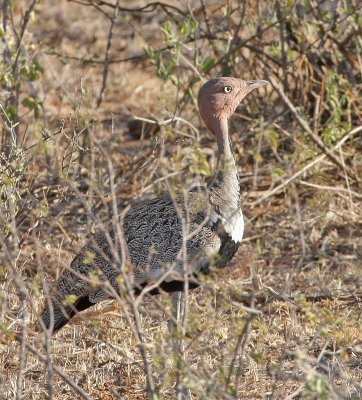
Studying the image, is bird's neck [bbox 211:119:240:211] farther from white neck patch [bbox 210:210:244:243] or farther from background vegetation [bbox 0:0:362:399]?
background vegetation [bbox 0:0:362:399]

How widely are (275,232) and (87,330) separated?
1.86 metres

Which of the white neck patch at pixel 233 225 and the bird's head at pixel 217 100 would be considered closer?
the white neck patch at pixel 233 225

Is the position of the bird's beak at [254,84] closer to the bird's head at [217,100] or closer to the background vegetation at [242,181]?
the bird's head at [217,100]

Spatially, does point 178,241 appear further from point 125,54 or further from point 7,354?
point 125,54

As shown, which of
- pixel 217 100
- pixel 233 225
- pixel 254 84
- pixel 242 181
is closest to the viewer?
pixel 233 225

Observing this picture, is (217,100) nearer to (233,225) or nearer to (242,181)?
(233,225)

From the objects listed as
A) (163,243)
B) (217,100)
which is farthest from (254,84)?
(163,243)

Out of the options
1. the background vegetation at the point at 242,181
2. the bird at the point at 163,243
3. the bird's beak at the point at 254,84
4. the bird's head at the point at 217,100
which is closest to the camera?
the bird at the point at 163,243

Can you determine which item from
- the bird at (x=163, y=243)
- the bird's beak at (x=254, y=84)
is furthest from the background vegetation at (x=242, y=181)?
the bird's beak at (x=254, y=84)

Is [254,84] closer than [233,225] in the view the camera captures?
No

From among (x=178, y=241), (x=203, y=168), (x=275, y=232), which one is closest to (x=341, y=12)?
(x=275, y=232)

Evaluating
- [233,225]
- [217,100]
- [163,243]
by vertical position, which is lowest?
[163,243]

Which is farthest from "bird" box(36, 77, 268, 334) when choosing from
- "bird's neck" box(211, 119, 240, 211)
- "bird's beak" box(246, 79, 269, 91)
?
"bird's beak" box(246, 79, 269, 91)

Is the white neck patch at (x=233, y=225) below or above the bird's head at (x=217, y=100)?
below
